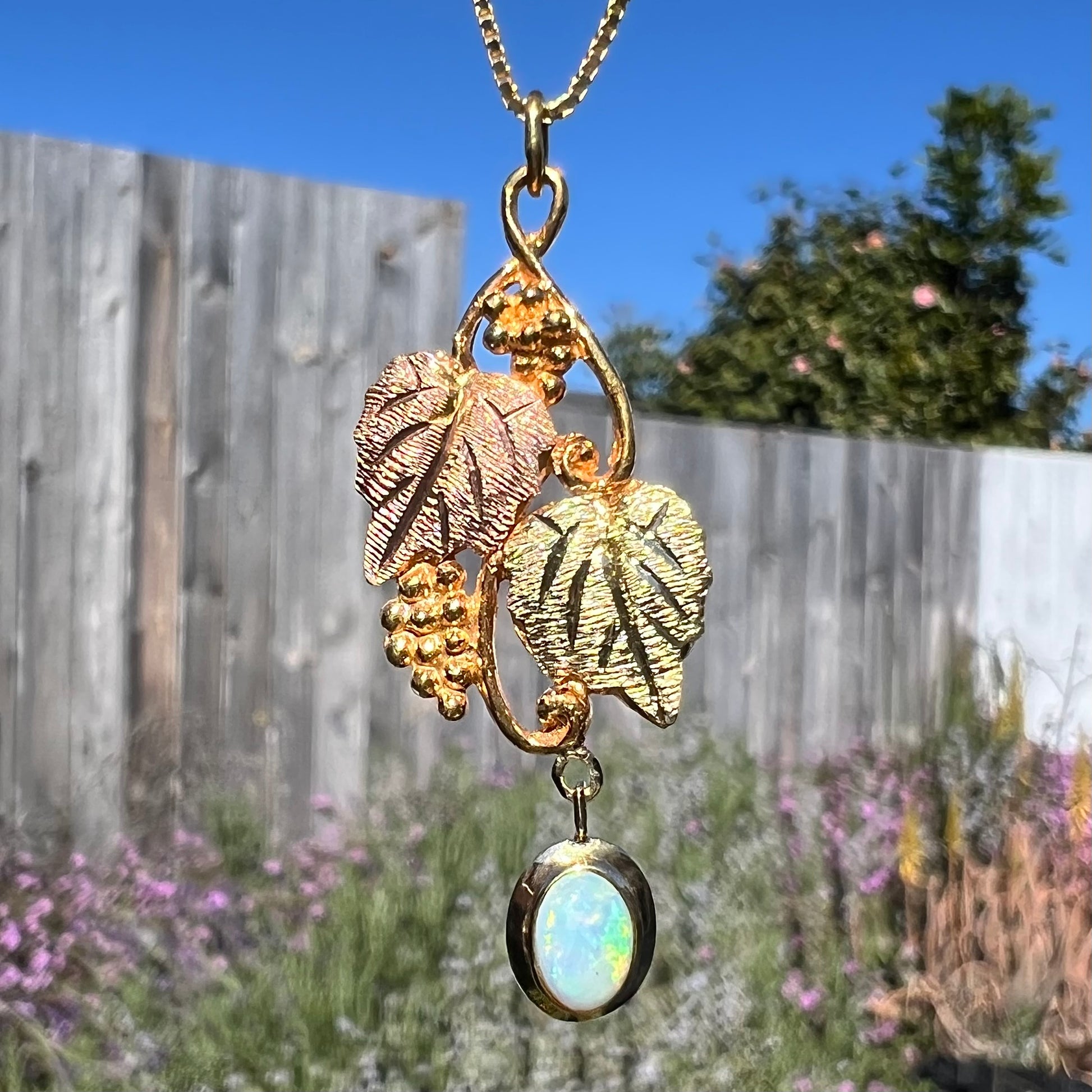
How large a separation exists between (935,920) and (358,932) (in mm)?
1120

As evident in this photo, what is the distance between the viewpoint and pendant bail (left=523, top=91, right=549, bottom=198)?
28.4 inches

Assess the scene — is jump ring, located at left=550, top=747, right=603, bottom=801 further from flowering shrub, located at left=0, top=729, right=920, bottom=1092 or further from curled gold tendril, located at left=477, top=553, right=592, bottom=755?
flowering shrub, located at left=0, top=729, right=920, bottom=1092

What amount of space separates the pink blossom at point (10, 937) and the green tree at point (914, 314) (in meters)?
2.22

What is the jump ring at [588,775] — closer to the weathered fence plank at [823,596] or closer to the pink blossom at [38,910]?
the pink blossom at [38,910]

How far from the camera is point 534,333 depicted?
2.46ft

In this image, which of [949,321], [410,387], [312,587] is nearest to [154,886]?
[312,587]

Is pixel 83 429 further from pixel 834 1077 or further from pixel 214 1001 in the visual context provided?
pixel 834 1077

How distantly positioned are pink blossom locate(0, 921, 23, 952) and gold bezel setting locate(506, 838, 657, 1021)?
1.07 metres

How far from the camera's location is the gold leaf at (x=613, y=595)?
2.37ft

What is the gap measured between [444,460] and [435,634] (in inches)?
4.6

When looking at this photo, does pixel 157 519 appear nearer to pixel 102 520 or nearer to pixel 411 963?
pixel 102 520

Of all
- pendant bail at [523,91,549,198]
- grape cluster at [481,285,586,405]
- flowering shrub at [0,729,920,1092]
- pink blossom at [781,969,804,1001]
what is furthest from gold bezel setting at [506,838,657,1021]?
pink blossom at [781,969,804,1001]

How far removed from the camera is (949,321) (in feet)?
9.96

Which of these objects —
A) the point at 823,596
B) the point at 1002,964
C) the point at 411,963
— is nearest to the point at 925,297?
the point at 823,596
